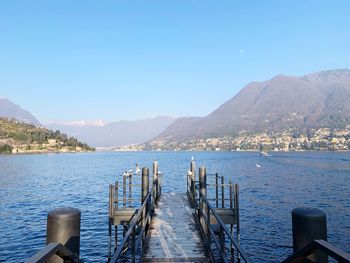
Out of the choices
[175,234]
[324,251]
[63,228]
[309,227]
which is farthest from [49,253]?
[175,234]

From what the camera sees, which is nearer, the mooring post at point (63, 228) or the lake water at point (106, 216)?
the mooring post at point (63, 228)

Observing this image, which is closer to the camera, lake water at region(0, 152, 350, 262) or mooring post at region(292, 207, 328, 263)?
mooring post at region(292, 207, 328, 263)

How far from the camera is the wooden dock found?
9.80m

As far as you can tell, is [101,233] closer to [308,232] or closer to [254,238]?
[254,238]

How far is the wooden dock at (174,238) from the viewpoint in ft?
32.2

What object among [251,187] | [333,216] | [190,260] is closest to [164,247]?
[190,260]

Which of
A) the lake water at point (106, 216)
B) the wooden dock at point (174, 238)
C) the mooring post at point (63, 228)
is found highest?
the mooring post at point (63, 228)

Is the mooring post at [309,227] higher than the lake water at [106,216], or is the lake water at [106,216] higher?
the mooring post at [309,227]

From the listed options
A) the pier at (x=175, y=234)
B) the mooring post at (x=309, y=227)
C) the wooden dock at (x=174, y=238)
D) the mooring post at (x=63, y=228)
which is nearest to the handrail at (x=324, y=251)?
the pier at (x=175, y=234)

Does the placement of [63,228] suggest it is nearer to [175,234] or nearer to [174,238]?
[174,238]

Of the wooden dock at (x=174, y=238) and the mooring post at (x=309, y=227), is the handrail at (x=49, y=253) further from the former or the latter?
the wooden dock at (x=174, y=238)

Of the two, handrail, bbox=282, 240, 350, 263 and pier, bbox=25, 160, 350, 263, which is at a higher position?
handrail, bbox=282, 240, 350, 263

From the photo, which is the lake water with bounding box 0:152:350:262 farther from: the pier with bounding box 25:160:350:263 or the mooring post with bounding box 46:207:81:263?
the mooring post with bounding box 46:207:81:263

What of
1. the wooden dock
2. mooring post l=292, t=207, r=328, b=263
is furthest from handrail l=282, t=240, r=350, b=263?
the wooden dock
